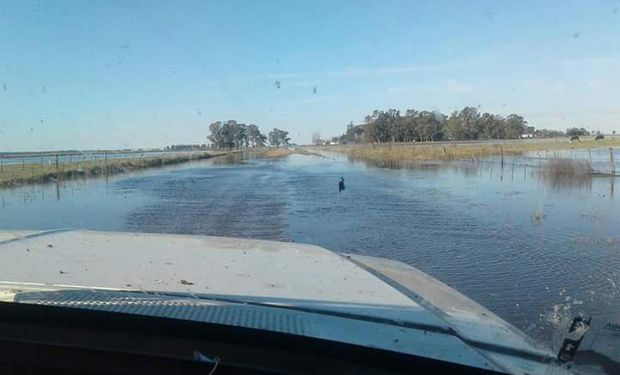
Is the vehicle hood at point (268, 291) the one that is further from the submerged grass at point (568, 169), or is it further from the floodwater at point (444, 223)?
the submerged grass at point (568, 169)

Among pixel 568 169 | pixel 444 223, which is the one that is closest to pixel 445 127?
pixel 568 169

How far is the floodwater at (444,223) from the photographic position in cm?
847

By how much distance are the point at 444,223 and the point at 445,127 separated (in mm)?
116749

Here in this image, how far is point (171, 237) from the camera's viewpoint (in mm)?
5633

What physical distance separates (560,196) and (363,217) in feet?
29.8

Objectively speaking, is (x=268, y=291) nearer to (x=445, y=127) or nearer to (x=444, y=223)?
(x=444, y=223)

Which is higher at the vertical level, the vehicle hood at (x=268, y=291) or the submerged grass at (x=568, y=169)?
the vehicle hood at (x=268, y=291)

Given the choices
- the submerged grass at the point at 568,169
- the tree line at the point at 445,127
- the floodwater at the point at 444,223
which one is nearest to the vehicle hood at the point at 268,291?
the floodwater at the point at 444,223

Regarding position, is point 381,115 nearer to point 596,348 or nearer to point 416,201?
point 416,201

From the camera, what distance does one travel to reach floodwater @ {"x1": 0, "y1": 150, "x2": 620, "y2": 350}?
847cm

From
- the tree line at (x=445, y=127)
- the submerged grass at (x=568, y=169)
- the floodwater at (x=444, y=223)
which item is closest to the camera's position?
the floodwater at (x=444, y=223)

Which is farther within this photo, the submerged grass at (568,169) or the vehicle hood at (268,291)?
the submerged grass at (568,169)

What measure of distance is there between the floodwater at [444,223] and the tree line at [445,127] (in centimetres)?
9883

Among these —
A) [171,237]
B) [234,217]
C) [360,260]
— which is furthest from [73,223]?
[360,260]
